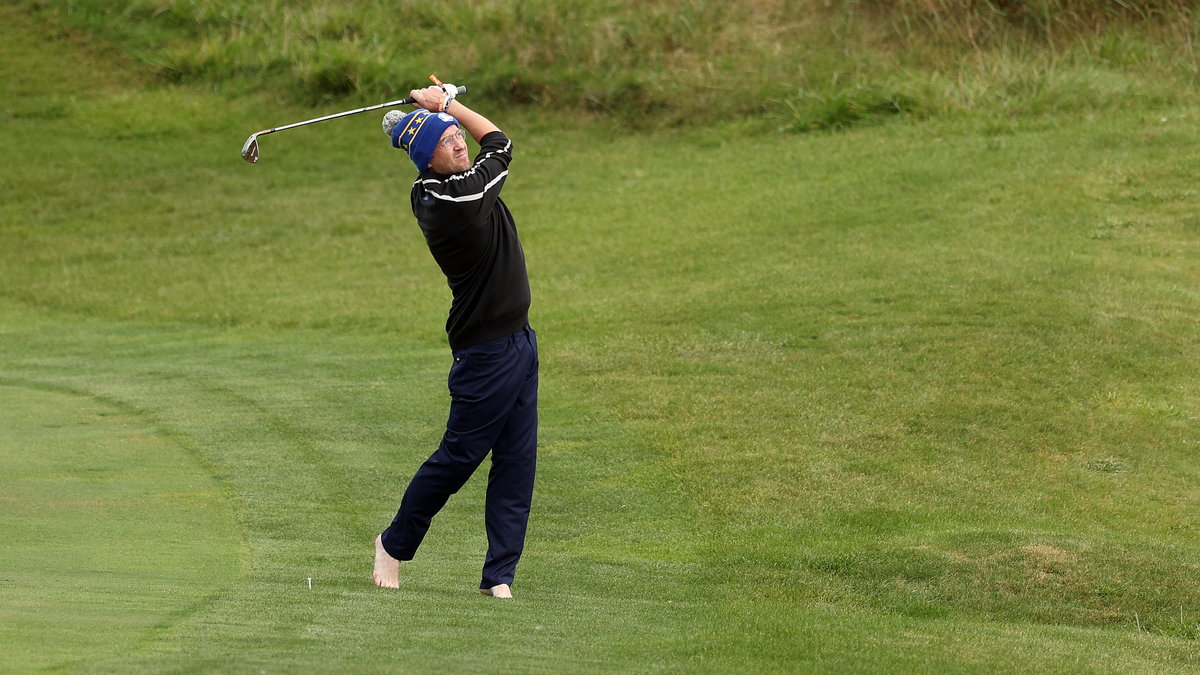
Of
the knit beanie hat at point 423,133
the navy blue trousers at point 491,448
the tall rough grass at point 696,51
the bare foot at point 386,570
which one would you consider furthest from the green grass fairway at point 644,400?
the knit beanie hat at point 423,133

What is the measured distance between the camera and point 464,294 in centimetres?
634

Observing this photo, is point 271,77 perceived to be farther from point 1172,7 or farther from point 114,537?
point 114,537

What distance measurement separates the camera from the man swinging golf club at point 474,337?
20.3 feet

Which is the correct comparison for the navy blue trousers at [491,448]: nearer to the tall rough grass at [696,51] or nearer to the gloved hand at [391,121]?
the gloved hand at [391,121]

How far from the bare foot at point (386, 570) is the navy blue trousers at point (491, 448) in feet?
0.12

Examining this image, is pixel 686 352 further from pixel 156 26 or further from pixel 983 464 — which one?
pixel 156 26

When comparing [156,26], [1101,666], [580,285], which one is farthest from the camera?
[156,26]

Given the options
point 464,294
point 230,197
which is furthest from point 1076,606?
point 230,197

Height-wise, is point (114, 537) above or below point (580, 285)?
above

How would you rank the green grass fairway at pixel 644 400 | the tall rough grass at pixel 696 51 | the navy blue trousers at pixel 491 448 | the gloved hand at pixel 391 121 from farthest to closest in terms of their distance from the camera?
1. the tall rough grass at pixel 696 51
2. the gloved hand at pixel 391 121
3. the navy blue trousers at pixel 491 448
4. the green grass fairway at pixel 644 400

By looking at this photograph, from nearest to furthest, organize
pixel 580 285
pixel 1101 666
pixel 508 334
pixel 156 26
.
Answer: pixel 1101 666 → pixel 508 334 → pixel 580 285 → pixel 156 26

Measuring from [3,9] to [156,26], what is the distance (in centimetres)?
302

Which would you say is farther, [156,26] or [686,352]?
[156,26]

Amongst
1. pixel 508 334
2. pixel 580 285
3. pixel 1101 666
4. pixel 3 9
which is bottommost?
pixel 3 9
